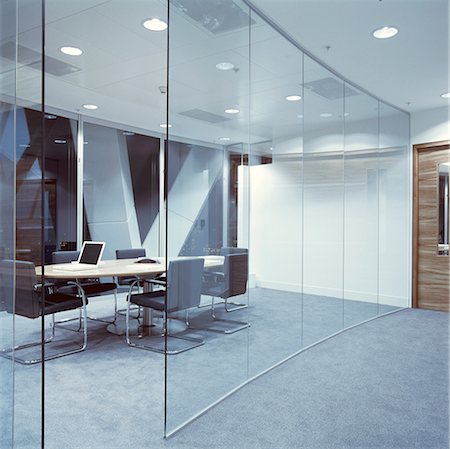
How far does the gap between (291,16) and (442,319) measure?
173 inches

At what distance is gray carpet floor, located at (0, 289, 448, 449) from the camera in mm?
2493

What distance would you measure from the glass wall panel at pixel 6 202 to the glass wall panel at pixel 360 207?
407cm

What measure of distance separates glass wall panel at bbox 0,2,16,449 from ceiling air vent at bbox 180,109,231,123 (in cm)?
118

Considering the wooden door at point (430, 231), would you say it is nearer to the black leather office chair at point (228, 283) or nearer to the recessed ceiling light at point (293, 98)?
the recessed ceiling light at point (293, 98)

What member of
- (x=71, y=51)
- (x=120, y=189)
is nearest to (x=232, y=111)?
(x=71, y=51)

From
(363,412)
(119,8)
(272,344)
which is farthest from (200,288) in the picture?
(119,8)

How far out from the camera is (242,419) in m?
2.74

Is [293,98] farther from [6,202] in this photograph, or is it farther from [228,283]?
[6,202]

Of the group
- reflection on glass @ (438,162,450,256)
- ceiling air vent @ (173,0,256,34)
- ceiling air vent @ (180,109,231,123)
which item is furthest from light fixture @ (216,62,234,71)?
reflection on glass @ (438,162,450,256)

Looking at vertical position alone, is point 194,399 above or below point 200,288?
below

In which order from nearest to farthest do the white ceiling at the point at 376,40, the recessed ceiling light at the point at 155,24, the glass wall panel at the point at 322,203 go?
1. the white ceiling at the point at 376,40
2. the recessed ceiling light at the point at 155,24
3. the glass wall panel at the point at 322,203

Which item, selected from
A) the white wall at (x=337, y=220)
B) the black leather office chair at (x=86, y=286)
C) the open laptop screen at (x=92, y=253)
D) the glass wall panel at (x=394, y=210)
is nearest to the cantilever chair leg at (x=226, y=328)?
the white wall at (x=337, y=220)

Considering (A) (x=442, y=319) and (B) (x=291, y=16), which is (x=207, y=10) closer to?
(B) (x=291, y=16)

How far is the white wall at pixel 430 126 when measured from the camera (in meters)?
6.16
